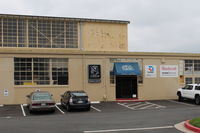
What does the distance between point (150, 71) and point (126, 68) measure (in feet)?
9.43

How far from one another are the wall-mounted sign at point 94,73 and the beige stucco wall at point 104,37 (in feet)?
19.8

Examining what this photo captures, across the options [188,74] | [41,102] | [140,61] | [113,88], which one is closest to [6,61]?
[41,102]

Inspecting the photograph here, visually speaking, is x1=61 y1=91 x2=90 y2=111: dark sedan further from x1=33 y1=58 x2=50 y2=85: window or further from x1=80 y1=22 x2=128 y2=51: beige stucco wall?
x1=80 y1=22 x2=128 y2=51: beige stucco wall

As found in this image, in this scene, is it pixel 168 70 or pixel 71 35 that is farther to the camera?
pixel 71 35

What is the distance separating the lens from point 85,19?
32.4m

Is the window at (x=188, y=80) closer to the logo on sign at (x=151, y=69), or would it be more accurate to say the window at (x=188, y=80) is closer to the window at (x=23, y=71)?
the logo on sign at (x=151, y=69)

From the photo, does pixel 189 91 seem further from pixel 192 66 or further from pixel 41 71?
pixel 41 71

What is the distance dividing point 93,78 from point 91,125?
42.4 feet

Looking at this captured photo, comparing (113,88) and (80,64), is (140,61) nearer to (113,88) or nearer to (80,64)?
(113,88)

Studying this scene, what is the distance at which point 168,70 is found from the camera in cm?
2886

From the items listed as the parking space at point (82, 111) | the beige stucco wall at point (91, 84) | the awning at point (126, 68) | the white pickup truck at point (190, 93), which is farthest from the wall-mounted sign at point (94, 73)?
the white pickup truck at point (190, 93)

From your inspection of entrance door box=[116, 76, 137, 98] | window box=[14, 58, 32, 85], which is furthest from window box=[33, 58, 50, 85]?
entrance door box=[116, 76, 137, 98]

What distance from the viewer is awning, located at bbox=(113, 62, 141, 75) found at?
26812mm

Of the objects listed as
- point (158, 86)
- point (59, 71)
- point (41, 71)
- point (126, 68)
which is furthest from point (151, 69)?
point (41, 71)
